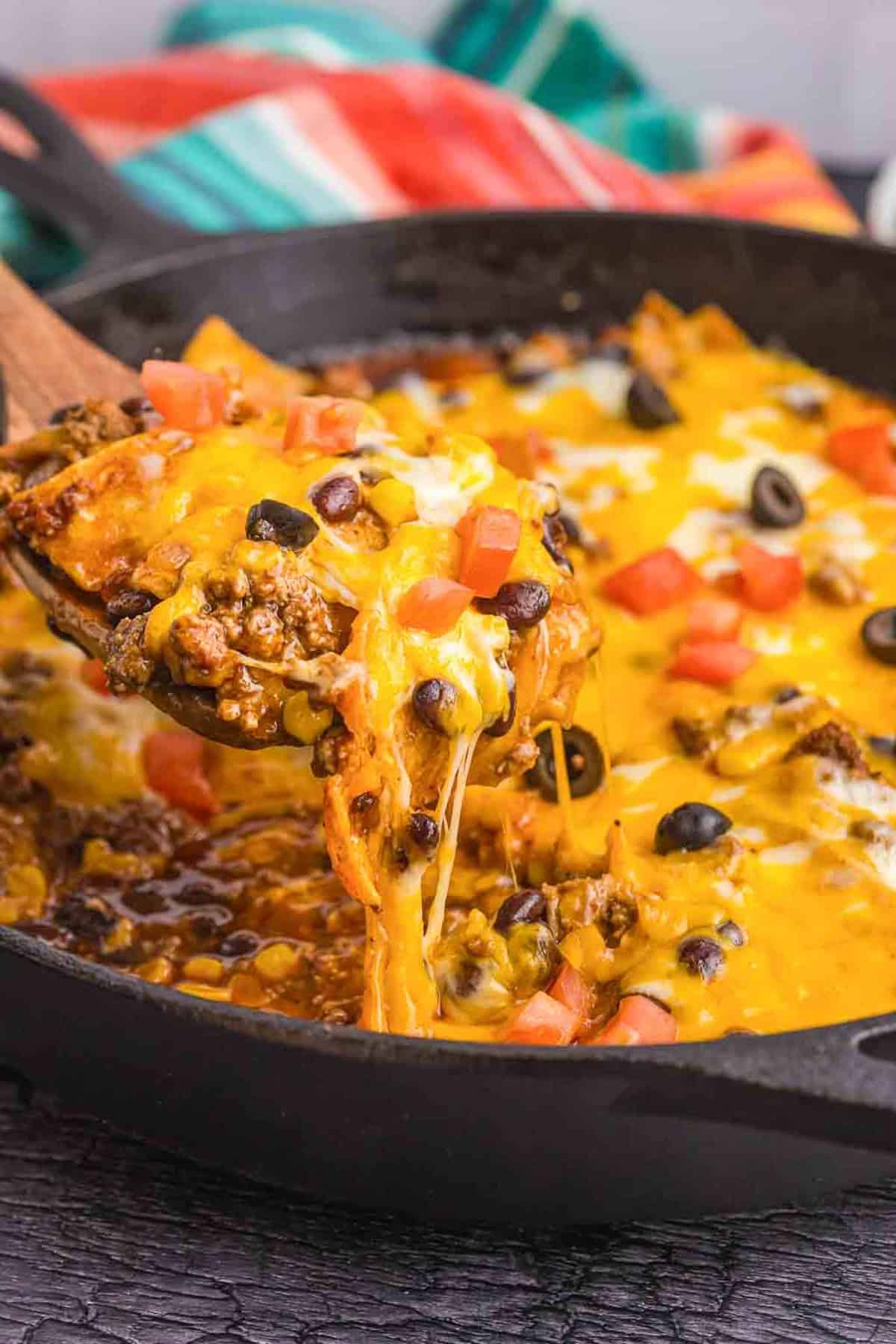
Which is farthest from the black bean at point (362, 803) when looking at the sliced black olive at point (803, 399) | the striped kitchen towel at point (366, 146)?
the striped kitchen towel at point (366, 146)

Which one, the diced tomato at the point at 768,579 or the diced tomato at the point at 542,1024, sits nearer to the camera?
the diced tomato at the point at 542,1024

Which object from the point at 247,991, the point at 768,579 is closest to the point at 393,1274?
the point at 247,991

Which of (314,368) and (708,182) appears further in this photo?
(708,182)

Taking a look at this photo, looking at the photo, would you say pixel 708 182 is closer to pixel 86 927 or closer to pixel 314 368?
pixel 314 368

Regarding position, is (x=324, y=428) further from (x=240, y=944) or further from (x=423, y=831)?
(x=240, y=944)

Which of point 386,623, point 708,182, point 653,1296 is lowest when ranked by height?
point 653,1296

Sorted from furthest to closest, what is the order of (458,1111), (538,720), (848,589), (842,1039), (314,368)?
(314,368) < (848,589) < (538,720) < (458,1111) < (842,1039)

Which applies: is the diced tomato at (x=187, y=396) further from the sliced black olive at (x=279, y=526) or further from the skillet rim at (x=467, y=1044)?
the skillet rim at (x=467, y=1044)

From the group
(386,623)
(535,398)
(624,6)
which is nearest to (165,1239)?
(386,623)
